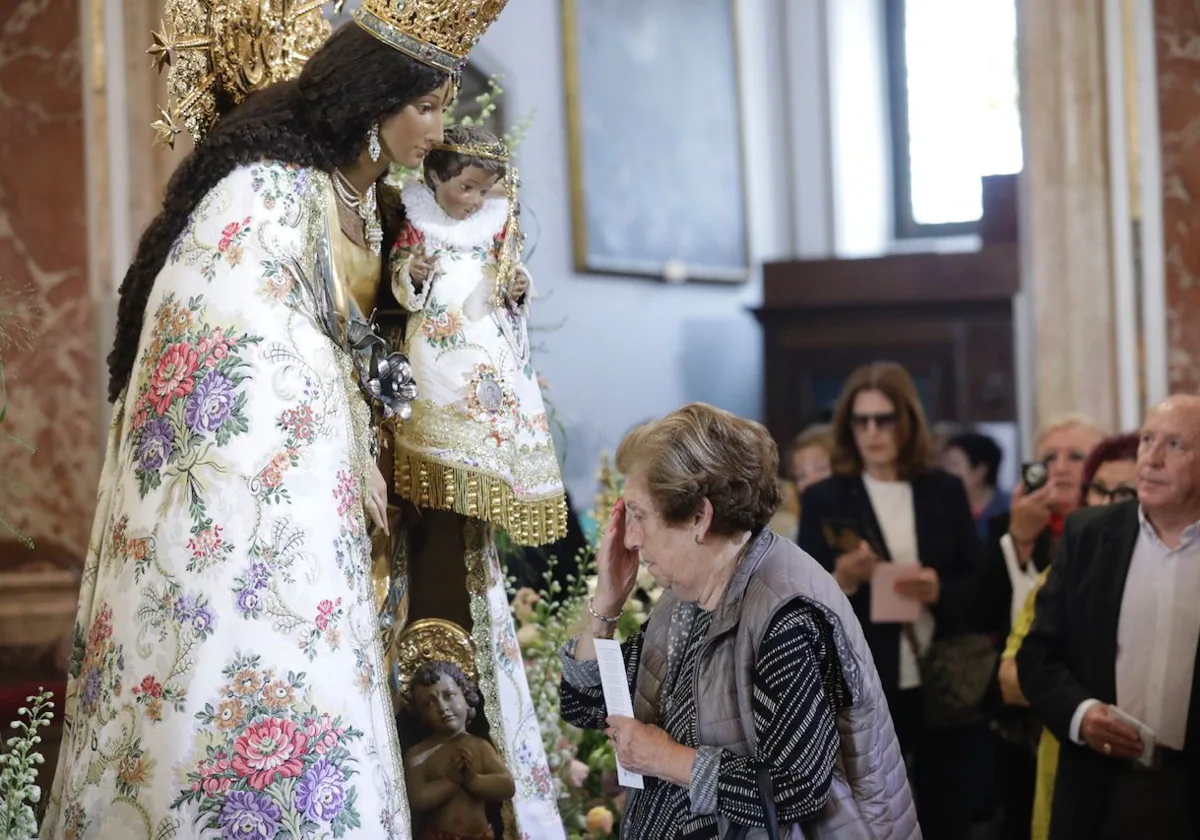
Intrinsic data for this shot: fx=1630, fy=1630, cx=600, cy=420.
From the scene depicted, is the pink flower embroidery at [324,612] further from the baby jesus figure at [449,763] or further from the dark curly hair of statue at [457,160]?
the dark curly hair of statue at [457,160]

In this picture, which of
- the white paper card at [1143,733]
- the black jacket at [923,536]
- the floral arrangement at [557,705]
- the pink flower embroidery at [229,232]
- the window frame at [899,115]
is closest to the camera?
the pink flower embroidery at [229,232]

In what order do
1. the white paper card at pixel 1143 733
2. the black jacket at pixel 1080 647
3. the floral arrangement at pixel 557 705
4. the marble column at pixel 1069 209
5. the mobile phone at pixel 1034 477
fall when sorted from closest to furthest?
the white paper card at pixel 1143 733, the black jacket at pixel 1080 647, the floral arrangement at pixel 557 705, the mobile phone at pixel 1034 477, the marble column at pixel 1069 209

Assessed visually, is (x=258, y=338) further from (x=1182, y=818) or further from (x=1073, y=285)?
(x=1073, y=285)

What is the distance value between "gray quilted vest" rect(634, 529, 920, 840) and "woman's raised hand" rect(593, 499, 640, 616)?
11.1 inches

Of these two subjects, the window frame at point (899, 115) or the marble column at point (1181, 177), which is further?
the window frame at point (899, 115)

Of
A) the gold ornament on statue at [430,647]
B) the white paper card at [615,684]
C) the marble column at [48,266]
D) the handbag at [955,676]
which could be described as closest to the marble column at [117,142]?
the marble column at [48,266]

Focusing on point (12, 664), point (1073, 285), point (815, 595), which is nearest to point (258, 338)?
point (815, 595)

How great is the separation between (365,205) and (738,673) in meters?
1.17

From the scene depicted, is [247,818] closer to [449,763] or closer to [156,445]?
[156,445]

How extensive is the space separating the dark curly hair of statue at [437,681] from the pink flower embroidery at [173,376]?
2.96 ft

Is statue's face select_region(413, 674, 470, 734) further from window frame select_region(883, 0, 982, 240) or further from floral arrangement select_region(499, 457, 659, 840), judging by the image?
window frame select_region(883, 0, 982, 240)

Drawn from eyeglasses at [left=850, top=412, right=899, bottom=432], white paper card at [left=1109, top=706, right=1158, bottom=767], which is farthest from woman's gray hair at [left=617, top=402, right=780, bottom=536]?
eyeglasses at [left=850, top=412, right=899, bottom=432]

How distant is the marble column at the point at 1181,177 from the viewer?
632 centimetres

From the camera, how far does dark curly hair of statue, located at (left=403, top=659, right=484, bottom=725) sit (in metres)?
3.40
